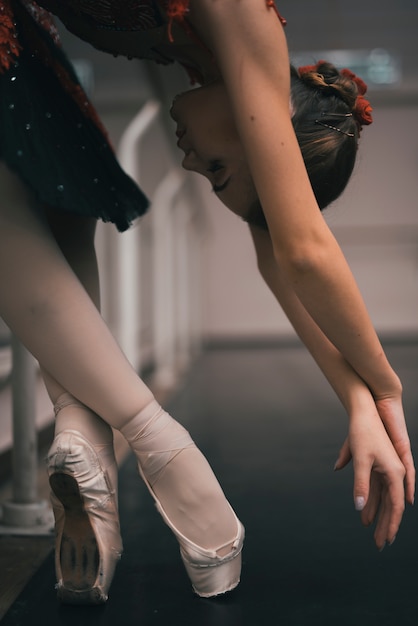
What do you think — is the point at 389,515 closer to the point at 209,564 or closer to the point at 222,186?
the point at 209,564

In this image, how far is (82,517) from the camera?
74cm

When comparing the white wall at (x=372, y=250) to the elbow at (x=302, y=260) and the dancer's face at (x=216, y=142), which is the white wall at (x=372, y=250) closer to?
the dancer's face at (x=216, y=142)

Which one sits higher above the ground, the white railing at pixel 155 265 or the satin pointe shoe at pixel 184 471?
the satin pointe shoe at pixel 184 471

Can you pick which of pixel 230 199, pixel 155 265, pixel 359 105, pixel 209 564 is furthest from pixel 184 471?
pixel 155 265

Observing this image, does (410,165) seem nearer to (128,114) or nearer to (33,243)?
(128,114)

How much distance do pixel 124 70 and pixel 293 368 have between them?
2.29m

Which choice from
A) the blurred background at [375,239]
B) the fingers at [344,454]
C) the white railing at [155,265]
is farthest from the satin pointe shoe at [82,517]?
the blurred background at [375,239]

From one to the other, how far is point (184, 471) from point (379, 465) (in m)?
0.20

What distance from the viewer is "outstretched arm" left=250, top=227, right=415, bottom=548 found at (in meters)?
0.73

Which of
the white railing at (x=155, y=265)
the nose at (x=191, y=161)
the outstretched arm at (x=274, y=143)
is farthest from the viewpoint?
the white railing at (x=155, y=265)

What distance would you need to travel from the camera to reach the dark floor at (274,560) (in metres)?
0.77

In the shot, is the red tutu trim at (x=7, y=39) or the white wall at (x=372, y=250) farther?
the white wall at (x=372, y=250)

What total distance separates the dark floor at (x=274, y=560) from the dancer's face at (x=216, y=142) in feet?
1.47

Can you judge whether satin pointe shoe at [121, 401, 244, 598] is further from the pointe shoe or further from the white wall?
the white wall
